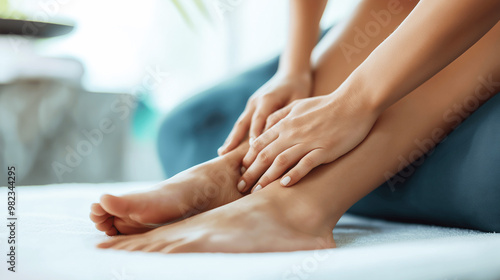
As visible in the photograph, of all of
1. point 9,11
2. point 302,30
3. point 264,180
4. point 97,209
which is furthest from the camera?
point 9,11

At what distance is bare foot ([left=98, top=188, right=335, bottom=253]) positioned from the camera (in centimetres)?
47

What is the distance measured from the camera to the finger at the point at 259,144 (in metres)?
0.66

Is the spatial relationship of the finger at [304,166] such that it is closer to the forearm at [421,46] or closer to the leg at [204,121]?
the forearm at [421,46]

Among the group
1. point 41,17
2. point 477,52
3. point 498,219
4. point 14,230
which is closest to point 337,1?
point 41,17

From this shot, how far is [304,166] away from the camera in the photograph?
0.59m

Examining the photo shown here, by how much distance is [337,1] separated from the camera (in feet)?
7.19

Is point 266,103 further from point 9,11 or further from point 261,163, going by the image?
point 9,11

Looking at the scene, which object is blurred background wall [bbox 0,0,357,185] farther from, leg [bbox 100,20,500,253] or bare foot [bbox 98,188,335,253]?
bare foot [bbox 98,188,335,253]

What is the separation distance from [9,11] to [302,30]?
146cm

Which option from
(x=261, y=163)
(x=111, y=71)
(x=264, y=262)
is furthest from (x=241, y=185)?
(x=111, y=71)

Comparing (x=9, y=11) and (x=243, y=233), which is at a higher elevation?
(x=9, y=11)

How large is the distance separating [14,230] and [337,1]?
1.92 m

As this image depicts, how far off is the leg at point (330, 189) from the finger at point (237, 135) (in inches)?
6.6

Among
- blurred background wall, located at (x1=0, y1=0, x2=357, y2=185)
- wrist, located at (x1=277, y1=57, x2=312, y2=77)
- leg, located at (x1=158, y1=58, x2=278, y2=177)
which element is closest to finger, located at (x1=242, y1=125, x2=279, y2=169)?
wrist, located at (x1=277, y1=57, x2=312, y2=77)
